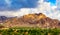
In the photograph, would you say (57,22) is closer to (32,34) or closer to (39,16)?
(39,16)

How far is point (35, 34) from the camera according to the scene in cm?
2506

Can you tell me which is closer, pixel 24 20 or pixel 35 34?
pixel 35 34

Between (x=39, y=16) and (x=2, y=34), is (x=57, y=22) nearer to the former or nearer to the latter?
(x=39, y=16)

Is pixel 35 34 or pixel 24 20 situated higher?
pixel 24 20

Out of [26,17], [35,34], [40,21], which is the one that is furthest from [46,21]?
[35,34]

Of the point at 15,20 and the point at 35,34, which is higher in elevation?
the point at 15,20

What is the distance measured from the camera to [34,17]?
2726 inches

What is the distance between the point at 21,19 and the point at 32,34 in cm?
4123

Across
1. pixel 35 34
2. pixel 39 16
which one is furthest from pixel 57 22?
pixel 35 34

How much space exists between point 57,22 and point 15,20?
12394mm

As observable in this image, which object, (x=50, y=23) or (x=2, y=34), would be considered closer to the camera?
(x=2, y=34)

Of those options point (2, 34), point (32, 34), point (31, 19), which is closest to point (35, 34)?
point (32, 34)

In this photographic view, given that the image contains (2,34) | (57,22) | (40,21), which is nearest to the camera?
(2,34)

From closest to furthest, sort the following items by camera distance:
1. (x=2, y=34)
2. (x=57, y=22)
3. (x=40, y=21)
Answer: (x=2, y=34) → (x=57, y=22) → (x=40, y=21)
